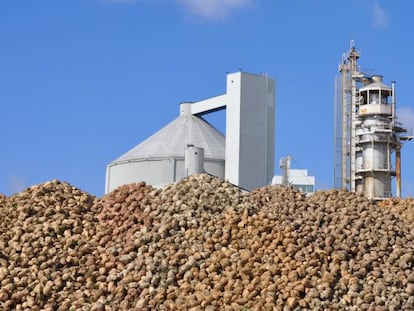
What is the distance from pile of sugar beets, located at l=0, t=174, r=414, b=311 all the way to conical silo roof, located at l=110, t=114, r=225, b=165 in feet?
84.8

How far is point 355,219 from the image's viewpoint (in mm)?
10617

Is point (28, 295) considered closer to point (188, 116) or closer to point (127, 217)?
point (127, 217)

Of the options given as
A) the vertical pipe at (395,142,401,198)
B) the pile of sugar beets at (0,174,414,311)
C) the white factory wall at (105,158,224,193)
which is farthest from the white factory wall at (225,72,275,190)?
the pile of sugar beets at (0,174,414,311)

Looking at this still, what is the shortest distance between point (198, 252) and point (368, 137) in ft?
95.1

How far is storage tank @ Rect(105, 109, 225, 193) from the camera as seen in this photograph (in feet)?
120

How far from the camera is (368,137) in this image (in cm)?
3716

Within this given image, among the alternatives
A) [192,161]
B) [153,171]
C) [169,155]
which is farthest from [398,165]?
[153,171]

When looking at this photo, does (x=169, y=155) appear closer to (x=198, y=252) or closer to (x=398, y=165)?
(x=398, y=165)

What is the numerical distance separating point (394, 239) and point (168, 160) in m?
26.6

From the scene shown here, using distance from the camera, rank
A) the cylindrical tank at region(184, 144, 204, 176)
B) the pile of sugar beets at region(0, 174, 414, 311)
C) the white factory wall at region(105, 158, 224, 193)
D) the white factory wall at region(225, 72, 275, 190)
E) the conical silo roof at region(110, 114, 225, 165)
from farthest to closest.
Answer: the conical silo roof at region(110, 114, 225, 165) → the white factory wall at region(225, 72, 275, 190) → the white factory wall at region(105, 158, 224, 193) → the cylindrical tank at region(184, 144, 204, 176) → the pile of sugar beets at region(0, 174, 414, 311)

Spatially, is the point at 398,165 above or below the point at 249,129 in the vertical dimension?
below

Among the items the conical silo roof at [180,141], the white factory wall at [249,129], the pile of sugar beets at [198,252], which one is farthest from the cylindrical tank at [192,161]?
the pile of sugar beets at [198,252]

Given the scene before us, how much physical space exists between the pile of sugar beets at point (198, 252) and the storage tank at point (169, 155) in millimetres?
24137

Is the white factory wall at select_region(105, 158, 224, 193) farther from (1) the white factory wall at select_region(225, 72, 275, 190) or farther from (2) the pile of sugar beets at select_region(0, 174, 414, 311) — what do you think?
(2) the pile of sugar beets at select_region(0, 174, 414, 311)
